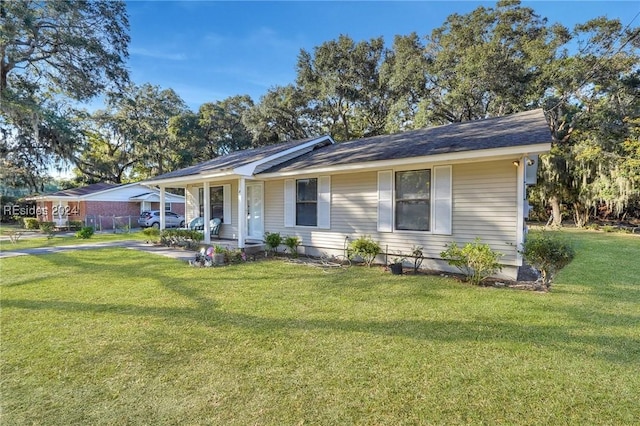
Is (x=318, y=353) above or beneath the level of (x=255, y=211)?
beneath

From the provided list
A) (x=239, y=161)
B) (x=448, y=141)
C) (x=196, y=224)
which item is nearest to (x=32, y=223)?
(x=196, y=224)

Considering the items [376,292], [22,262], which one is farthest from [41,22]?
[376,292]

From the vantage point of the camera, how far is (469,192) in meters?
6.74

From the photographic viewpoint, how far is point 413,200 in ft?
24.5

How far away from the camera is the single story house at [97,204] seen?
22734 millimetres

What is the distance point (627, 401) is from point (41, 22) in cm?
1923

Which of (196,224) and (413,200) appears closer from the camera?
(413,200)

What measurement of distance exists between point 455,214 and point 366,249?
2.09 m

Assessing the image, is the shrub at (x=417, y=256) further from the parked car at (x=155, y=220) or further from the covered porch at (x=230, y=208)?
the parked car at (x=155, y=220)

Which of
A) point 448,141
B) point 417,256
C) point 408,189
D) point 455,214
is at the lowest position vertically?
point 417,256

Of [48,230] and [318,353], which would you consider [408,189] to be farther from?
[48,230]

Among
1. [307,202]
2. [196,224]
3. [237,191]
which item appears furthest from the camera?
[196,224]

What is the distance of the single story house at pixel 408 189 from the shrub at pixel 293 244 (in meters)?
0.21

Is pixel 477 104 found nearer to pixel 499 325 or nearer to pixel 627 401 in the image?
pixel 499 325
